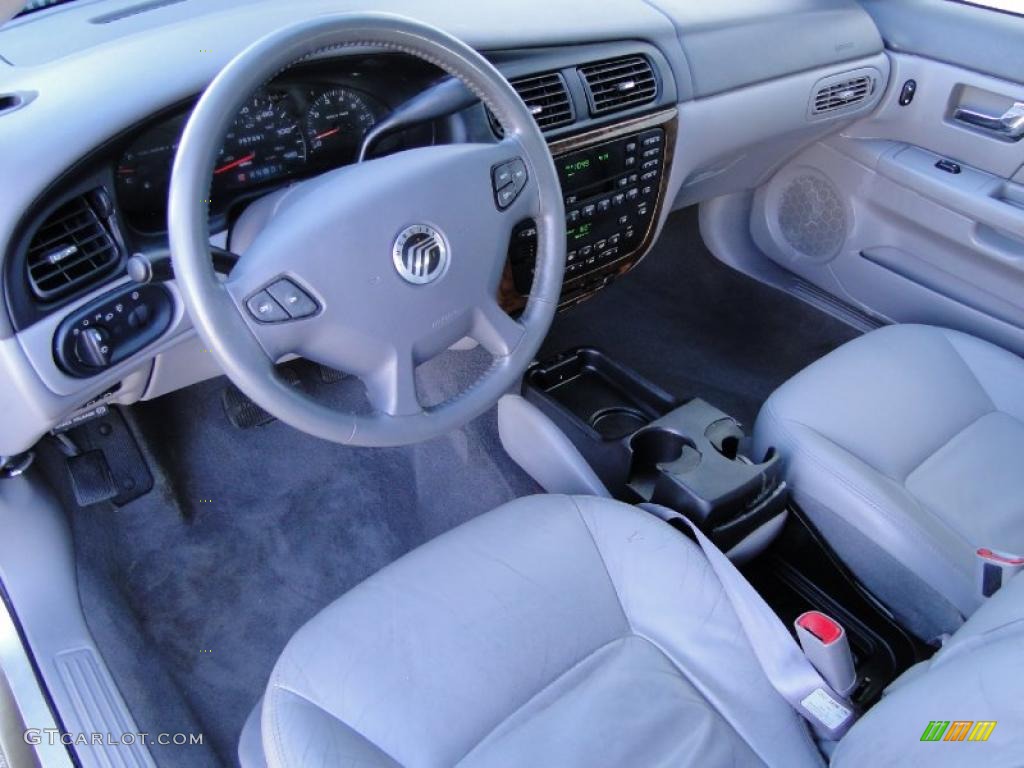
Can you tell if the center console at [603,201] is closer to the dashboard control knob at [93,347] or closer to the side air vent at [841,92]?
the side air vent at [841,92]

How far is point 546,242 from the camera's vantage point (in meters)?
1.28

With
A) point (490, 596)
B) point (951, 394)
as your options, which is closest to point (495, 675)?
point (490, 596)

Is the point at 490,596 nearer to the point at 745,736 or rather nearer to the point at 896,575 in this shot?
the point at 745,736

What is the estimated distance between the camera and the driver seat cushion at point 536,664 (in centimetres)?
104

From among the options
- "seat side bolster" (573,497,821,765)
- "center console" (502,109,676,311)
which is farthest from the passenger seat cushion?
"center console" (502,109,676,311)

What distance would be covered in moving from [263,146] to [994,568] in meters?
1.19

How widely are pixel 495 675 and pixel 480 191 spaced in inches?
24.5

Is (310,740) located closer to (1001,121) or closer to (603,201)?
(603,201)

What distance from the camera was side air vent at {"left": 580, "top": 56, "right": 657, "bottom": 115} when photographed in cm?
163

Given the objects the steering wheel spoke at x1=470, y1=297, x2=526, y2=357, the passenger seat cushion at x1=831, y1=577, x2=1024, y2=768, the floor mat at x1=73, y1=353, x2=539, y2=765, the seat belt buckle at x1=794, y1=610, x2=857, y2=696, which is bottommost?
the floor mat at x1=73, y1=353, x2=539, y2=765

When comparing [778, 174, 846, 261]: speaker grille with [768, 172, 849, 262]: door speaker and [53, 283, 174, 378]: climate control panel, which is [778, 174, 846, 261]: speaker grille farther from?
[53, 283, 174, 378]: climate control panel

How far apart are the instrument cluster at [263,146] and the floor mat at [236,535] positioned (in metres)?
0.67

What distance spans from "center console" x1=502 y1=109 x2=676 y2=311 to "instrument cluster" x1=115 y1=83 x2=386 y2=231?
35cm

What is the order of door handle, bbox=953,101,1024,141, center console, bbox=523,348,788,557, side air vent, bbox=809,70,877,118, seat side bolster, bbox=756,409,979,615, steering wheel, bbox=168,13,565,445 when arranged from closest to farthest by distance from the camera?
steering wheel, bbox=168,13,565,445, seat side bolster, bbox=756,409,979,615, center console, bbox=523,348,788,557, door handle, bbox=953,101,1024,141, side air vent, bbox=809,70,877,118
